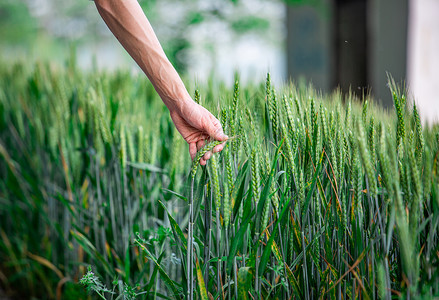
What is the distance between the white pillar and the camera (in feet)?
14.9

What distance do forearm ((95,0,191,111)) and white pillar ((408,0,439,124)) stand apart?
4.06 meters

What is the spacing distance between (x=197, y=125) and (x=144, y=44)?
9.8 inches

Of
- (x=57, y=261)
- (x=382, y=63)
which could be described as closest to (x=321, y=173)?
(x=57, y=261)

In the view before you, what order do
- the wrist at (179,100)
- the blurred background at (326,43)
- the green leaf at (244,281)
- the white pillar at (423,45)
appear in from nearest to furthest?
1. the green leaf at (244,281)
2. the wrist at (179,100)
3. the blurred background at (326,43)
4. the white pillar at (423,45)

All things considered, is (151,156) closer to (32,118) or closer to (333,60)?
(32,118)

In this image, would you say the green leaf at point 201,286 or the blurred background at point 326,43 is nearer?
the green leaf at point 201,286

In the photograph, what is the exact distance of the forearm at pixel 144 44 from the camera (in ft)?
3.46

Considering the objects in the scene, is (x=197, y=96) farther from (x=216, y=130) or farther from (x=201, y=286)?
(x=201, y=286)

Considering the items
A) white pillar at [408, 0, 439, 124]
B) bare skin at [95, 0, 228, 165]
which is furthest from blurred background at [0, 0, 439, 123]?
bare skin at [95, 0, 228, 165]

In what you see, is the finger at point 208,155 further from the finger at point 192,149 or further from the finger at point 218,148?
the finger at point 192,149

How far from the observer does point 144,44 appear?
3.49ft

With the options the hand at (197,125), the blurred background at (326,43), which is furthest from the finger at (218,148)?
the blurred background at (326,43)

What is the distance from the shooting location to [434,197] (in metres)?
0.83

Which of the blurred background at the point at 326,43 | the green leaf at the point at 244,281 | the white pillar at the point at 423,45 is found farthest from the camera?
the white pillar at the point at 423,45
